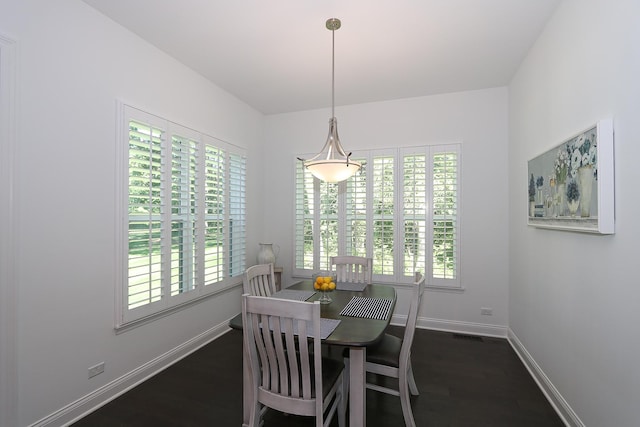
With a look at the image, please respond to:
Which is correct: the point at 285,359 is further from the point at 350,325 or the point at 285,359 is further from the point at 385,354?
the point at 385,354

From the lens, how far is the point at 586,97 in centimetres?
183

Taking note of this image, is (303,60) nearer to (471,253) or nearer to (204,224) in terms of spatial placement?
(204,224)

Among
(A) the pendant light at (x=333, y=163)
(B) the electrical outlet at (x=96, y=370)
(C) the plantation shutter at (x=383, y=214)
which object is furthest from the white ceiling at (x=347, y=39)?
(B) the electrical outlet at (x=96, y=370)

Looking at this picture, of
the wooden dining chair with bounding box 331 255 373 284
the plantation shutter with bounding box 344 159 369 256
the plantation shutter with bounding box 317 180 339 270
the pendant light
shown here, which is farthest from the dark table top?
the plantation shutter with bounding box 317 180 339 270

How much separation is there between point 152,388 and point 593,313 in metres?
3.14

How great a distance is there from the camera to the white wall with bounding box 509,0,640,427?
146cm

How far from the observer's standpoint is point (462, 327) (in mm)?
3551

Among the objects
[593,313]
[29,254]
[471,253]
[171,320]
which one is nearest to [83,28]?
[29,254]

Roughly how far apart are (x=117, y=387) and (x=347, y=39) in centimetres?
334

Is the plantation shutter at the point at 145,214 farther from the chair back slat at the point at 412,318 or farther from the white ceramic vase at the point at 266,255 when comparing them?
the chair back slat at the point at 412,318

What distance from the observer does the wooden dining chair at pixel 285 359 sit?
148cm

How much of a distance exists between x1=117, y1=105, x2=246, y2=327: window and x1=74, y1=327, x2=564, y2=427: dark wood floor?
0.60 m

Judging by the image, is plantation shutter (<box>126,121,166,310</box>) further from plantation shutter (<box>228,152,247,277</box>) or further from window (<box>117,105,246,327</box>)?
plantation shutter (<box>228,152,247,277</box>)

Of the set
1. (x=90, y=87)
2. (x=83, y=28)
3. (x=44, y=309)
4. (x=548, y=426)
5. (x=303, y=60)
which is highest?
(x=303, y=60)
